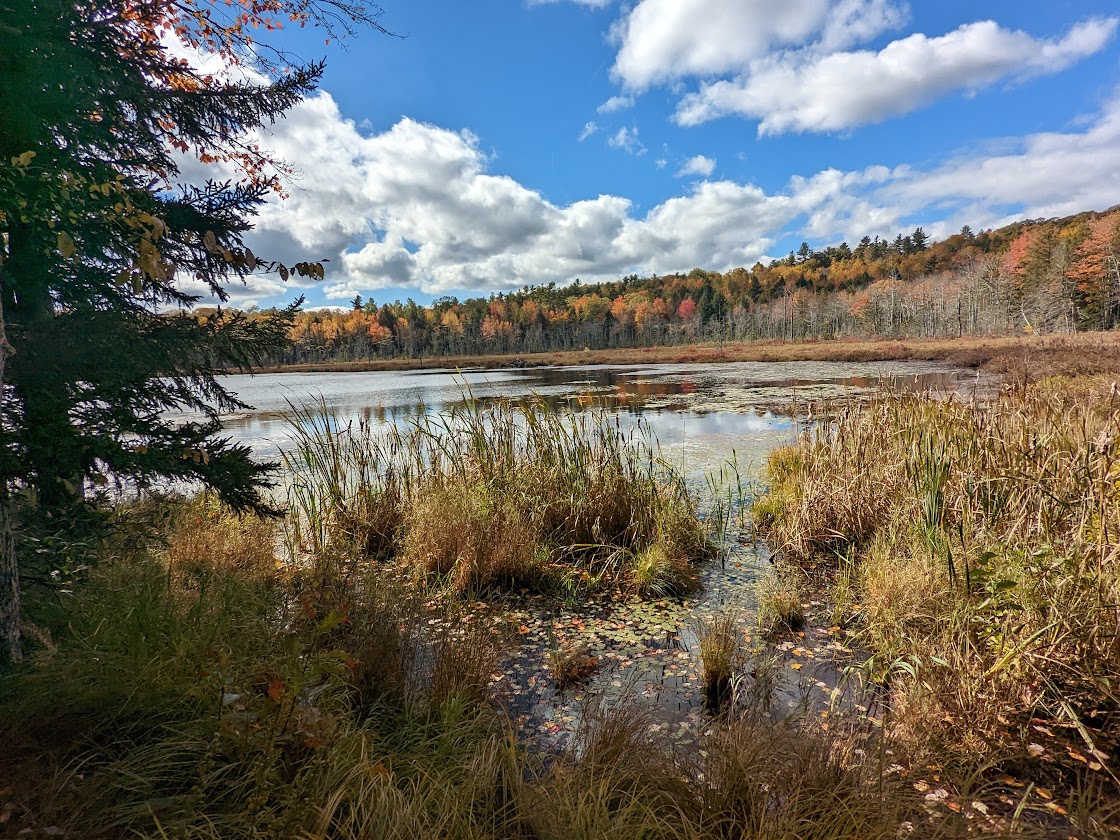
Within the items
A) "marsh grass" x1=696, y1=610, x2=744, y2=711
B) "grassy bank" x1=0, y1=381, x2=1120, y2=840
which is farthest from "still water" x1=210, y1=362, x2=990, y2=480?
"marsh grass" x1=696, y1=610, x2=744, y2=711

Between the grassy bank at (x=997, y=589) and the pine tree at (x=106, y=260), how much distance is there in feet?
12.3

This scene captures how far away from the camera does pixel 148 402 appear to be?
10.4 feet

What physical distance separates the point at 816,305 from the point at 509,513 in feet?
314

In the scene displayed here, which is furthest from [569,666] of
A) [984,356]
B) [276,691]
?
[984,356]

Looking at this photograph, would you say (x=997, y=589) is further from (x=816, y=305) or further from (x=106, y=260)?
(x=816, y=305)

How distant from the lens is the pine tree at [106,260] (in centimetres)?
206

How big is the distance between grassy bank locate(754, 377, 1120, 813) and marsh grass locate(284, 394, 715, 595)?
1.38 m

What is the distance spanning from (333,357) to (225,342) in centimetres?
9552

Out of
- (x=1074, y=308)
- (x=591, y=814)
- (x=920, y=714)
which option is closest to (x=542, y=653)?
(x=591, y=814)

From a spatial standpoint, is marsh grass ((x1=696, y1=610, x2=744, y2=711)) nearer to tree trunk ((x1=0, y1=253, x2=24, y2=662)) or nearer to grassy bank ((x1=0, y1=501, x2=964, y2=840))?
grassy bank ((x1=0, y1=501, x2=964, y2=840))

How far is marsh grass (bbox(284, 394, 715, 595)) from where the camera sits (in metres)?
4.76

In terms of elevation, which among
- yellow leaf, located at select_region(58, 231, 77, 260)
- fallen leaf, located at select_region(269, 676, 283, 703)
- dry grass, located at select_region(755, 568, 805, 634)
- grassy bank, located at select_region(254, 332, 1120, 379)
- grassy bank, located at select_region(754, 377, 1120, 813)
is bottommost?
grassy bank, located at select_region(254, 332, 1120, 379)

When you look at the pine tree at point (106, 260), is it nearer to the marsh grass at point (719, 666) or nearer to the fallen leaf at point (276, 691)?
the fallen leaf at point (276, 691)

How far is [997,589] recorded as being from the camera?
103 inches
